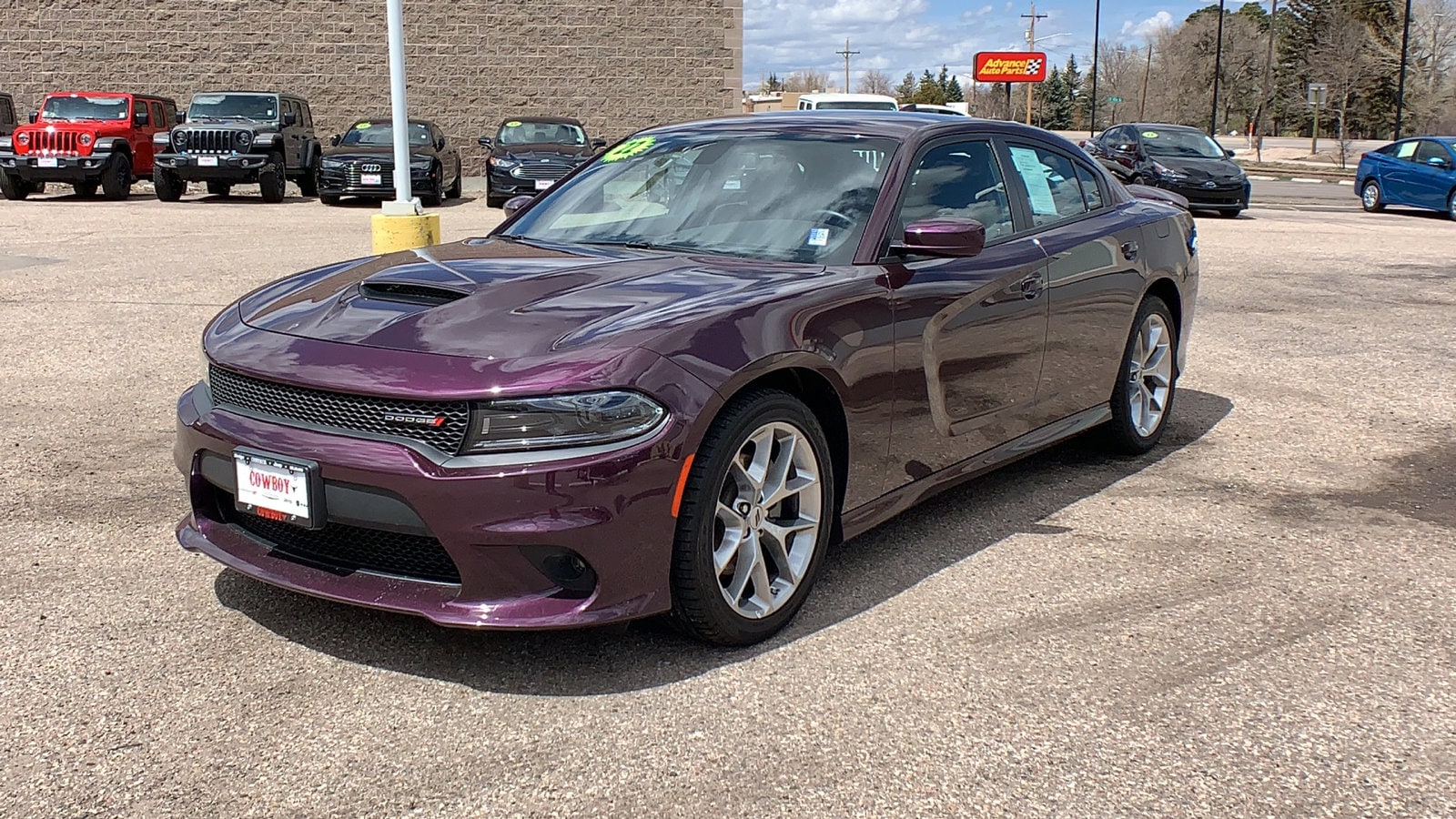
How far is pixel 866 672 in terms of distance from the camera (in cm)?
350

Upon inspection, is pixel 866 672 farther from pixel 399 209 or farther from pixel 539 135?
pixel 539 135

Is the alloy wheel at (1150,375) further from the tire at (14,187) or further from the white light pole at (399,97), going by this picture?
the tire at (14,187)

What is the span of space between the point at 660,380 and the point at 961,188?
196cm

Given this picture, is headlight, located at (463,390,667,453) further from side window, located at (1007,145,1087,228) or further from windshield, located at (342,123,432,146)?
windshield, located at (342,123,432,146)

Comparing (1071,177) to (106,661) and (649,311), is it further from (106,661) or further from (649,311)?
(106,661)

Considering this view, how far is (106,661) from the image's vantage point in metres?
3.49

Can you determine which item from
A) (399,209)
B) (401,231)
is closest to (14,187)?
(399,209)

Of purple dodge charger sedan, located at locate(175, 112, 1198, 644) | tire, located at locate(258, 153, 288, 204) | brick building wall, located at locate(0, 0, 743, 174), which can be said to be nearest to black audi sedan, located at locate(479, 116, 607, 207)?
tire, located at locate(258, 153, 288, 204)

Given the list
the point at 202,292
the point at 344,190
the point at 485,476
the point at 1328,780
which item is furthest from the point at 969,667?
the point at 344,190

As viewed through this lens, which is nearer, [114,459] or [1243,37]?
[114,459]

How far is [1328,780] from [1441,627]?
126cm

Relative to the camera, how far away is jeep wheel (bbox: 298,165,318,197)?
2427cm

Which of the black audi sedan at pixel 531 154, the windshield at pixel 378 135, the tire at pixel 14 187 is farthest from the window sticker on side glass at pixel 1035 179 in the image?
the tire at pixel 14 187

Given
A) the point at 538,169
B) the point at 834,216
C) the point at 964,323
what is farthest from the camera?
the point at 538,169
